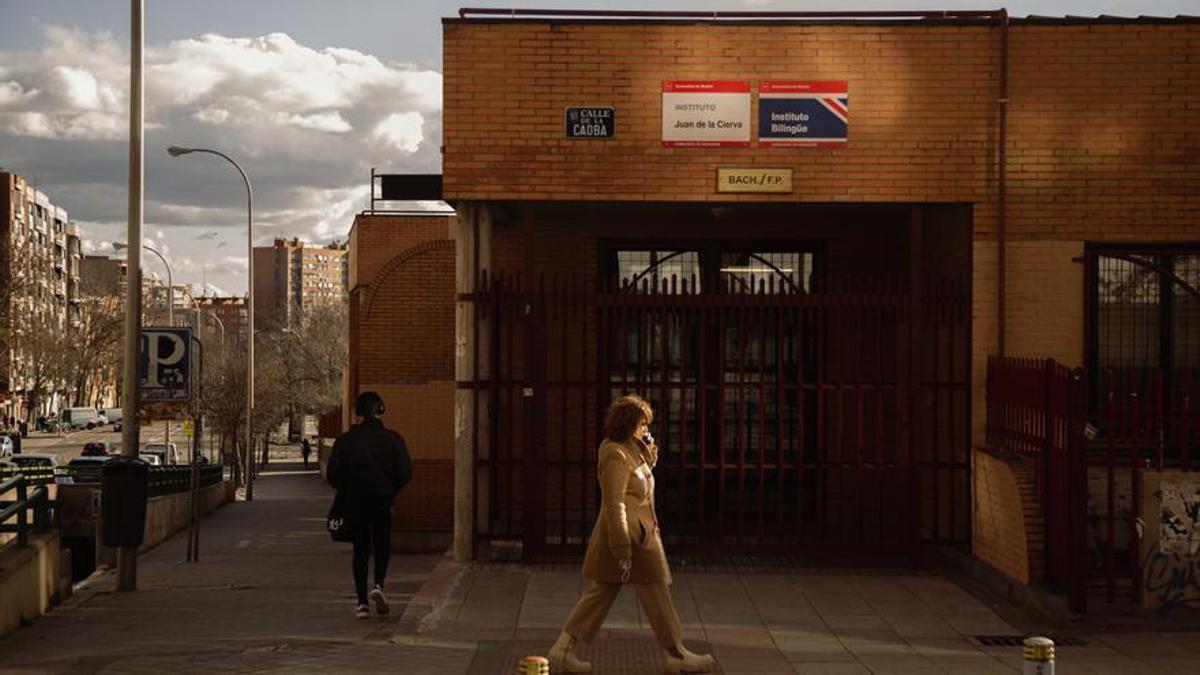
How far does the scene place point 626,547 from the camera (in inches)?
305

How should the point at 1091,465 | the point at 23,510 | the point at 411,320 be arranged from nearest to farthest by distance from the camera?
the point at 1091,465, the point at 23,510, the point at 411,320

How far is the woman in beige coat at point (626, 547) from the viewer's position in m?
7.79

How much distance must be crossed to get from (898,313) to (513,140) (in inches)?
145

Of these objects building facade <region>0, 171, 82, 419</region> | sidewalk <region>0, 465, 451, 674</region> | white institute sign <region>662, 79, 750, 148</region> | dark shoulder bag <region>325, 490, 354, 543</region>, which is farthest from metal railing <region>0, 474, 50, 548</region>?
building facade <region>0, 171, 82, 419</region>

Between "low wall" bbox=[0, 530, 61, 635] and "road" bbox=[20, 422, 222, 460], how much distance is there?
186 feet

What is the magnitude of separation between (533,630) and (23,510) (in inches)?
189

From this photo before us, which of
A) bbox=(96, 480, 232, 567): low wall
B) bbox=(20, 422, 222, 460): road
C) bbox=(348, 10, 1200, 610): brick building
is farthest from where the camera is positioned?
bbox=(20, 422, 222, 460): road

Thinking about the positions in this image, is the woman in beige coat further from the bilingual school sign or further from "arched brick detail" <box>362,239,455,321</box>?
"arched brick detail" <box>362,239,455,321</box>

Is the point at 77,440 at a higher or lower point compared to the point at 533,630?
lower

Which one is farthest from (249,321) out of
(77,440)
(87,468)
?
(77,440)

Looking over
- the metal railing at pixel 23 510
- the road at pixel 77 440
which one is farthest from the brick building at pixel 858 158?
the road at pixel 77 440

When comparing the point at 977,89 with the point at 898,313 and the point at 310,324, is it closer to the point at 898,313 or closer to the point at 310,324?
the point at 898,313

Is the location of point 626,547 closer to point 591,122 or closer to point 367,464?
point 367,464

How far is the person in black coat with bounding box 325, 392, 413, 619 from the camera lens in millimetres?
10430
